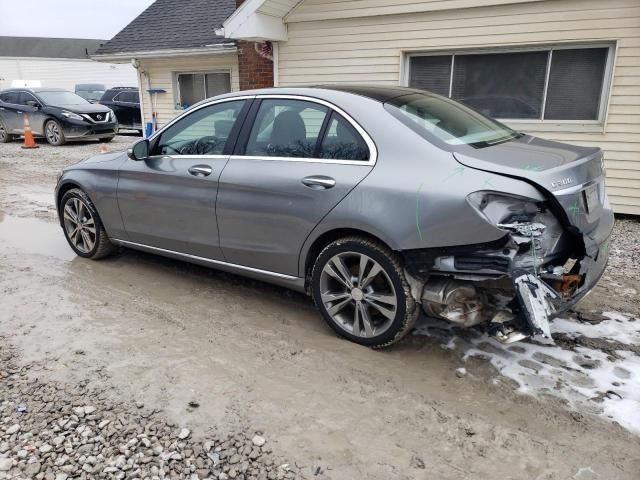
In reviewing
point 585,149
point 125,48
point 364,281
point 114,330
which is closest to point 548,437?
point 364,281

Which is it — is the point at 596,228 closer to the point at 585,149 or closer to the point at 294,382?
the point at 585,149

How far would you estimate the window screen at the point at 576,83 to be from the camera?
6.89m

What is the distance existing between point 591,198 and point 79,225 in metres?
4.56

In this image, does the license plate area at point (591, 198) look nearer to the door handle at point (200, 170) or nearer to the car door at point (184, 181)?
the car door at point (184, 181)

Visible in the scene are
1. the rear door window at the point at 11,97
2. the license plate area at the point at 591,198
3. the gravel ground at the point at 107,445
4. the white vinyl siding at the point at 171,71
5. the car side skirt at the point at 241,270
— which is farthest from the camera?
the rear door window at the point at 11,97

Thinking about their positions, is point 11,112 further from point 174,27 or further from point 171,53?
point 171,53

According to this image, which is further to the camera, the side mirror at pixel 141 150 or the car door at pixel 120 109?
the car door at pixel 120 109

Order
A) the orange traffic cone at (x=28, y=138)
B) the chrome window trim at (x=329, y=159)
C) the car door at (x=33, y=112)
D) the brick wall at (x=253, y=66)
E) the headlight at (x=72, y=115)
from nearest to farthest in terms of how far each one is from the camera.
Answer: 1. the chrome window trim at (x=329, y=159)
2. the brick wall at (x=253, y=66)
3. the orange traffic cone at (x=28, y=138)
4. the headlight at (x=72, y=115)
5. the car door at (x=33, y=112)

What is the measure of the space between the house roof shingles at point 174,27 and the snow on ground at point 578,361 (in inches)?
372

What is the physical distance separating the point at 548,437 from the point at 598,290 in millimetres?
2273

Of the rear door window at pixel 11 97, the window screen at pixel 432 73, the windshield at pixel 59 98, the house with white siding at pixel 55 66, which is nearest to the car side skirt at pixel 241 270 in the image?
the window screen at pixel 432 73

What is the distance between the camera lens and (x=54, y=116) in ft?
50.2

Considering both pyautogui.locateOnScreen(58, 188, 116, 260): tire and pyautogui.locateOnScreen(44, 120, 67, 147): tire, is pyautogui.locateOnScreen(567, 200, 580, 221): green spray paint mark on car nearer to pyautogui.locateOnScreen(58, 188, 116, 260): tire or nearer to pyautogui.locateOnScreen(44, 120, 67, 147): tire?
pyautogui.locateOnScreen(58, 188, 116, 260): tire

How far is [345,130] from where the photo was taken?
3.43m
